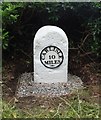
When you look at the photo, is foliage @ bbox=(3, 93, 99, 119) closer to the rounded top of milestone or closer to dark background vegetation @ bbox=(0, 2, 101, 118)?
dark background vegetation @ bbox=(0, 2, 101, 118)

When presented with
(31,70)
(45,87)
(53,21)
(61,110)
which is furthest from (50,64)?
(53,21)

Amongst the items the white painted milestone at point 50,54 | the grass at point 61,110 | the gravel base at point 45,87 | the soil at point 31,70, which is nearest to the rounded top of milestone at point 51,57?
the white painted milestone at point 50,54

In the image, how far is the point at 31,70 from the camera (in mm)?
4598

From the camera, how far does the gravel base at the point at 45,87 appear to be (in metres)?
3.96

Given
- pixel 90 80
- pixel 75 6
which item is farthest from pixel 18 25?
pixel 90 80

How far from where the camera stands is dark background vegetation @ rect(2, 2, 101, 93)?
14.7ft

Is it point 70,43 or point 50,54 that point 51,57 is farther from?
point 70,43

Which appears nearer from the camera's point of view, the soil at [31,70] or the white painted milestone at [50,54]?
the soil at [31,70]

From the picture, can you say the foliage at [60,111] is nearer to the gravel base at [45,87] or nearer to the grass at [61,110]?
the grass at [61,110]

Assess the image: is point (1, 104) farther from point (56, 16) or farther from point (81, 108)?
point (56, 16)

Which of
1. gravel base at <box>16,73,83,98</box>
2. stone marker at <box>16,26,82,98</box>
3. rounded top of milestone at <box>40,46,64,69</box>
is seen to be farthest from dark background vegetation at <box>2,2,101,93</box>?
rounded top of milestone at <box>40,46,64,69</box>

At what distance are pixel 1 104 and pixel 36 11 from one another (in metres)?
1.46

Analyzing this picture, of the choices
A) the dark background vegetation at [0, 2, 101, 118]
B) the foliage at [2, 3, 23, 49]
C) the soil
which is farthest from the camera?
the foliage at [2, 3, 23, 49]

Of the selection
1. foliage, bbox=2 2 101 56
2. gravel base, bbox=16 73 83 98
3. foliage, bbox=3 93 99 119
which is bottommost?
foliage, bbox=3 93 99 119
